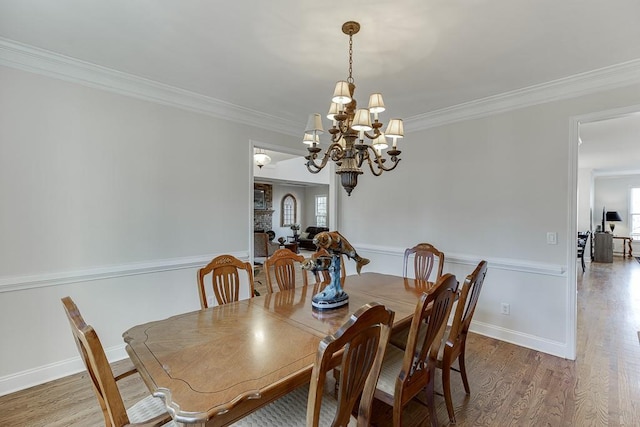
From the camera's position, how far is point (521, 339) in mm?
3102

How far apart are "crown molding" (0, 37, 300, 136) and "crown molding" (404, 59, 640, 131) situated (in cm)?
207

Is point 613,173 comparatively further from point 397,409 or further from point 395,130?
point 397,409

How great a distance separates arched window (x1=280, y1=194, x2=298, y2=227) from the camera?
1197 centimetres

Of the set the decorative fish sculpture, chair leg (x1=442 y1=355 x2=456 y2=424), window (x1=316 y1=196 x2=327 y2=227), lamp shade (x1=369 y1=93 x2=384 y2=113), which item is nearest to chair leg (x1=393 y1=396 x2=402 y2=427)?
chair leg (x1=442 y1=355 x2=456 y2=424)

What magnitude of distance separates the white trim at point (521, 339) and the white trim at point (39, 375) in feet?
12.8

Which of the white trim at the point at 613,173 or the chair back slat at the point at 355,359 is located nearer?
the chair back slat at the point at 355,359

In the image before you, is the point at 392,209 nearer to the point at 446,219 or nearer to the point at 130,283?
the point at 446,219

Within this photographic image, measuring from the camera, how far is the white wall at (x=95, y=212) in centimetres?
230

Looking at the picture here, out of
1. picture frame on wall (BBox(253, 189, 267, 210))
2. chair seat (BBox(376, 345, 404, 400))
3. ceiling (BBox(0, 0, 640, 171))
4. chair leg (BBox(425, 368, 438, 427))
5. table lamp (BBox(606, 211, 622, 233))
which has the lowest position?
chair leg (BBox(425, 368, 438, 427))

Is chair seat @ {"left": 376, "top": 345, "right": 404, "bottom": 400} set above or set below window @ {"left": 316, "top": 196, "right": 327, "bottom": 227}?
below

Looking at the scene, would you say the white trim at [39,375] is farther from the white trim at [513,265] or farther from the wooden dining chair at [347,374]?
the white trim at [513,265]

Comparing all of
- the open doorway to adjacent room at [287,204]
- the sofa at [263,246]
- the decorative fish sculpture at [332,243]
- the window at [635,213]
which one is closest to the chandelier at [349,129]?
the decorative fish sculpture at [332,243]

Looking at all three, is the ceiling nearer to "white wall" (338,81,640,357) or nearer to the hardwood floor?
"white wall" (338,81,640,357)

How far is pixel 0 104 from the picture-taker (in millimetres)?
2230
